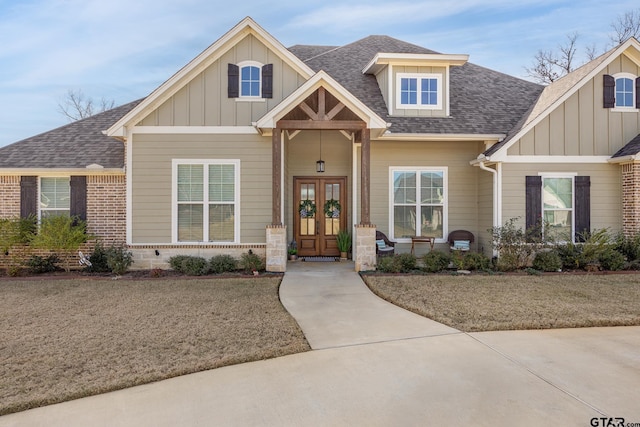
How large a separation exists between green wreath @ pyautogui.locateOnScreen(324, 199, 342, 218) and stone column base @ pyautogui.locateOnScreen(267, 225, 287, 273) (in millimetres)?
2889

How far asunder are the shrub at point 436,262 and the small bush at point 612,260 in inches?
146

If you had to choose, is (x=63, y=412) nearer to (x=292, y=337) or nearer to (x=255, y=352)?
(x=255, y=352)

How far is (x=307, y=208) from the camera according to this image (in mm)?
12781

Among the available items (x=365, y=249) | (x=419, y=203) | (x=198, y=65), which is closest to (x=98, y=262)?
(x=198, y=65)

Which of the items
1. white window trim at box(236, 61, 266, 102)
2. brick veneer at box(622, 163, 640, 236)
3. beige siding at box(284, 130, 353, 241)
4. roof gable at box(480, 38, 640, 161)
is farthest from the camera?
beige siding at box(284, 130, 353, 241)

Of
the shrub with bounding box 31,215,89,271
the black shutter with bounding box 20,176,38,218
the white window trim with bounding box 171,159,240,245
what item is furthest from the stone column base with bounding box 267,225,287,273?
the black shutter with bounding box 20,176,38,218

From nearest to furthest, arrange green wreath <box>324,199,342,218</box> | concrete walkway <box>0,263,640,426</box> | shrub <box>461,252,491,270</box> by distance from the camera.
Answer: concrete walkway <box>0,263,640,426</box>
shrub <box>461,252,491,270</box>
green wreath <box>324,199,342,218</box>

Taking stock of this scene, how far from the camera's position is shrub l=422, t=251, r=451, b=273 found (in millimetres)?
10062

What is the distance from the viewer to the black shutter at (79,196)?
35.9ft

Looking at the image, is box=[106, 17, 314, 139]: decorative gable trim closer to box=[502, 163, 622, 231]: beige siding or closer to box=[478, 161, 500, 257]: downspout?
box=[478, 161, 500, 257]: downspout

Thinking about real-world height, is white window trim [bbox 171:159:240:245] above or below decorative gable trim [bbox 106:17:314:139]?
below

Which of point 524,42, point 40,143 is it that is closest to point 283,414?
point 40,143

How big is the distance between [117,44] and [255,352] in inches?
696

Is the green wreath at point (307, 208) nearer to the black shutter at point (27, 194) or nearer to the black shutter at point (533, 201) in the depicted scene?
the black shutter at point (533, 201)
